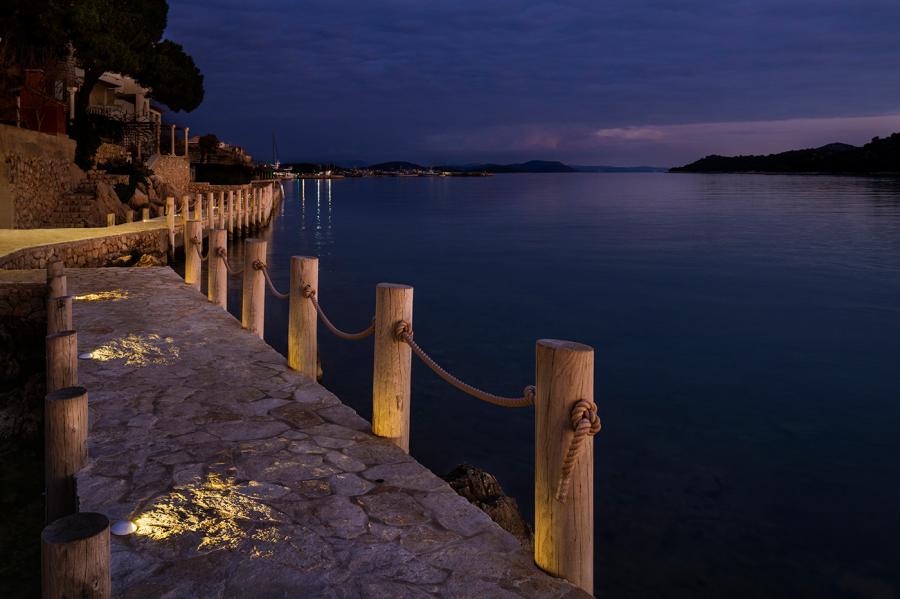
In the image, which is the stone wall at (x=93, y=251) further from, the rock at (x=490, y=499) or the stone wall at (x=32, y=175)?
the rock at (x=490, y=499)

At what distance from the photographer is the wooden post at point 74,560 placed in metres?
2.12

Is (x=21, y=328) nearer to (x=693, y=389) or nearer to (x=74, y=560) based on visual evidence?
(x=74, y=560)

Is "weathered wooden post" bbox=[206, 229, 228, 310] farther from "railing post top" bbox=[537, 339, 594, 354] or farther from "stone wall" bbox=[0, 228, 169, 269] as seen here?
"railing post top" bbox=[537, 339, 594, 354]

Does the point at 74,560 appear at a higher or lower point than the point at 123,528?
higher

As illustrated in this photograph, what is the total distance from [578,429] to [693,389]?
409 inches

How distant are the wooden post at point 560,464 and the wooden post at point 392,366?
6.33 feet

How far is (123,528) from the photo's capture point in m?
3.66

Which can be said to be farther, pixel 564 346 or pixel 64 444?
pixel 64 444

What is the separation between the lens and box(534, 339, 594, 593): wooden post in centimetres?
321

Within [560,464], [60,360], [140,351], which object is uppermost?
[60,360]

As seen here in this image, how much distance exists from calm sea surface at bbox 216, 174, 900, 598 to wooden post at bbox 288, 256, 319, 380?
2.81 meters

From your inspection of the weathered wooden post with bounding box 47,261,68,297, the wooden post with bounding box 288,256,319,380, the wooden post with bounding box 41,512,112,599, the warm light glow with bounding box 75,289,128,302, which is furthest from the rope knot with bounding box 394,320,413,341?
the warm light glow with bounding box 75,289,128,302

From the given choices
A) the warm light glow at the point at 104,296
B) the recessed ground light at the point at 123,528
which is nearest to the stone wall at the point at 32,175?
the warm light glow at the point at 104,296

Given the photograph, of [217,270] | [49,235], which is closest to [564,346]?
[217,270]
